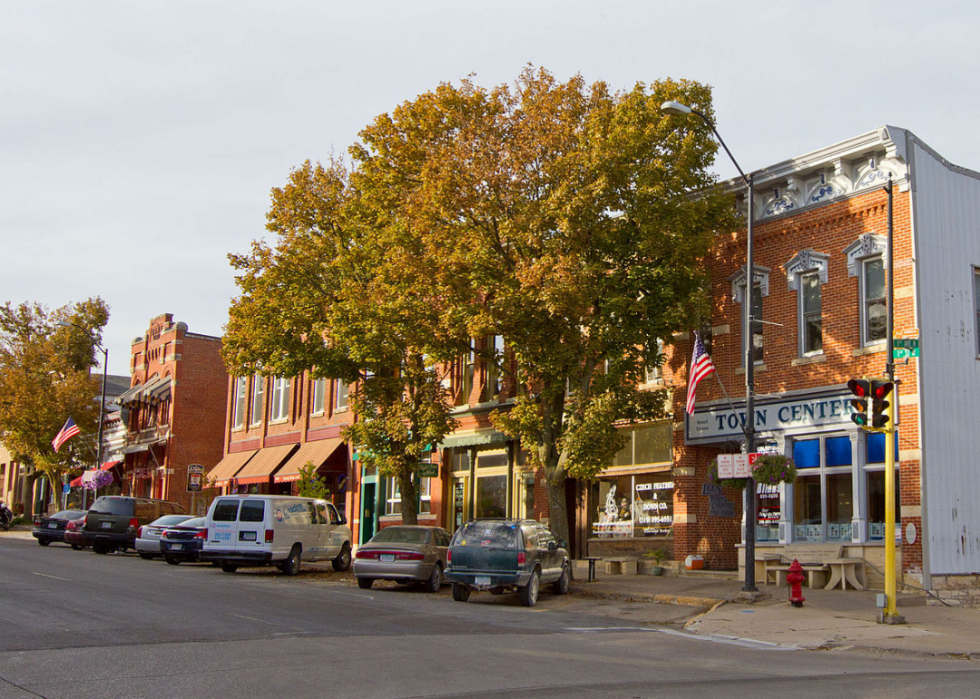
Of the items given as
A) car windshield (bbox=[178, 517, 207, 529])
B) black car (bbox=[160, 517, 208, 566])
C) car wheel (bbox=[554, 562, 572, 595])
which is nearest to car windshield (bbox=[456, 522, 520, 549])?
car wheel (bbox=[554, 562, 572, 595])

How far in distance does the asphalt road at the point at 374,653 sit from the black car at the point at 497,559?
0.46m

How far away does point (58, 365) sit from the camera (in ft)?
179

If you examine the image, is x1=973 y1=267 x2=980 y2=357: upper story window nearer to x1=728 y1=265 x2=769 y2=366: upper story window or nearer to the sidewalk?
x1=728 y1=265 x2=769 y2=366: upper story window

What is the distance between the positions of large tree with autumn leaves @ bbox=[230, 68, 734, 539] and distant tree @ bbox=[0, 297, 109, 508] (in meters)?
33.6

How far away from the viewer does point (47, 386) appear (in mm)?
53531

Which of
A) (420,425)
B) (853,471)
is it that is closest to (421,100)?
(420,425)

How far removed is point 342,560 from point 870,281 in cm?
1528

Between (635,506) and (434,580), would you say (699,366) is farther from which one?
(434,580)

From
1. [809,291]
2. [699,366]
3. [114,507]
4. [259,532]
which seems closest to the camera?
[699,366]

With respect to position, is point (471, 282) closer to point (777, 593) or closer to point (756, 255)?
point (756, 255)

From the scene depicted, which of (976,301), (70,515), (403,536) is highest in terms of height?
(976,301)

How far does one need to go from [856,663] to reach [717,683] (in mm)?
3437

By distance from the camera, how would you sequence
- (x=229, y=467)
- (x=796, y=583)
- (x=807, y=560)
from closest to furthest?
(x=796, y=583)
(x=807, y=560)
(x=229, y=467)

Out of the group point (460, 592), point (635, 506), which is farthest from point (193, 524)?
point (635, 506)
